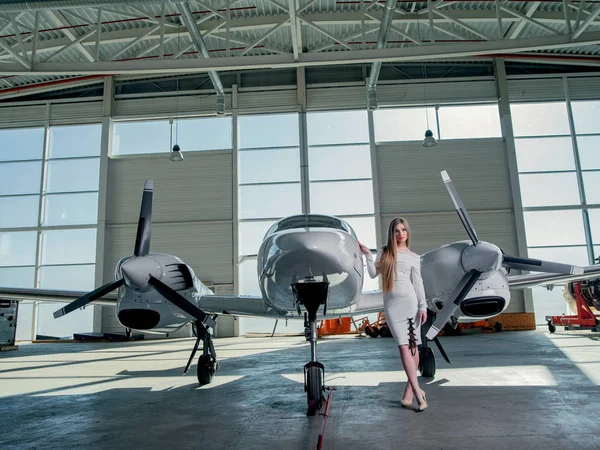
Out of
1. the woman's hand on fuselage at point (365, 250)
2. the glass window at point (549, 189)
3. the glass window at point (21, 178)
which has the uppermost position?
the glass window at point (21, 178)

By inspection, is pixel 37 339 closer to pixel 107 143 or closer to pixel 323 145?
pixel 107 143

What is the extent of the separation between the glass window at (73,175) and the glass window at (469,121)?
63.0 ft

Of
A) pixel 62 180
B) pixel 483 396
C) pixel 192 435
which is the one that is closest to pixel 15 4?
pixel 192 435

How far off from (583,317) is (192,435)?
19705 millimetres

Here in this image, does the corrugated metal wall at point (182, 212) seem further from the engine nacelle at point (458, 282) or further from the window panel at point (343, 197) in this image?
the engine nacelle at point (458, 282)

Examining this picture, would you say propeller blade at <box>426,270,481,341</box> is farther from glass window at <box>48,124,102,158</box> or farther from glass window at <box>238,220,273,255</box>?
glass window at <box>48,124,102,158</box>

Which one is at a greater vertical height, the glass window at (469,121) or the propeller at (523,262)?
the glass window at (469,121)

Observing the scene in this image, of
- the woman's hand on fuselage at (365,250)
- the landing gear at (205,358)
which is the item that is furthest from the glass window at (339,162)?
the woman's hand on fuselage at (365,250)

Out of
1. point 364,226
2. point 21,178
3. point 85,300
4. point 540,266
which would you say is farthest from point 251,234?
point 540,266

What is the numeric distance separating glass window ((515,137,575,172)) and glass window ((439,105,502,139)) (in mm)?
1669

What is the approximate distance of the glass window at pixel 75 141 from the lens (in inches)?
966

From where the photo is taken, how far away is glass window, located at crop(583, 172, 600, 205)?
22141 millimetres

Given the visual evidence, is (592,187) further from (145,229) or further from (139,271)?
(139,271)

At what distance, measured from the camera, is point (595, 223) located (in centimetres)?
2202
